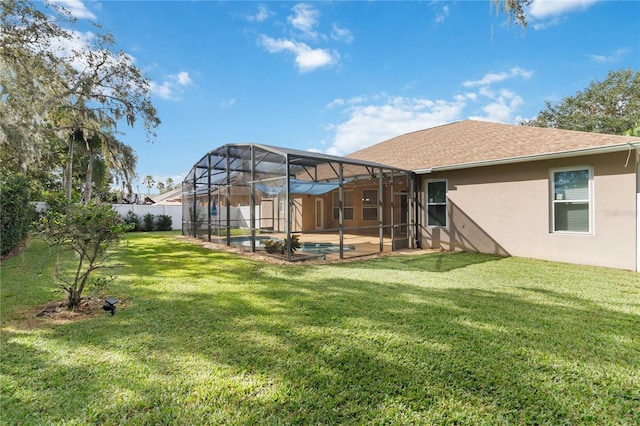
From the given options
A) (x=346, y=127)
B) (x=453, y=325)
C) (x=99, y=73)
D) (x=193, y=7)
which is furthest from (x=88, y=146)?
(x=346, y=127)

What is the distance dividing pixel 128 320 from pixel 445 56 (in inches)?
522

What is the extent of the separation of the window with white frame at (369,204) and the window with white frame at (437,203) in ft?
14.7

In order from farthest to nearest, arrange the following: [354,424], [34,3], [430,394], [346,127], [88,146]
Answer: [346,127], [88,146], [34,3], [430,394], [354,424]

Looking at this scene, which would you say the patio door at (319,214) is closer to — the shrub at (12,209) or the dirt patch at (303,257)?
the dirt patch at (303,257)

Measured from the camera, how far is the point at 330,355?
295cm

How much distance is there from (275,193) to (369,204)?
775cm

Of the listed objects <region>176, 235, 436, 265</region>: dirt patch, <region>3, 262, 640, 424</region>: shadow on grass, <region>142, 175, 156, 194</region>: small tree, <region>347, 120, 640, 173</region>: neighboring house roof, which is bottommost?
<region>3, 262, 640, 424</region>: shadow on grass

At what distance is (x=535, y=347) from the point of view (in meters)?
3.10

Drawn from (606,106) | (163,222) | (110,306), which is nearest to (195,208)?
(163,222)

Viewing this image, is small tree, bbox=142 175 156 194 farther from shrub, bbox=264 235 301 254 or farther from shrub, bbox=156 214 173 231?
shrub, bbox=264 235 301 254

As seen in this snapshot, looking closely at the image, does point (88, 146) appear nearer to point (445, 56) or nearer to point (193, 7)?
point (193, 7)

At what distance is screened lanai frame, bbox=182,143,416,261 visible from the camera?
874 cm

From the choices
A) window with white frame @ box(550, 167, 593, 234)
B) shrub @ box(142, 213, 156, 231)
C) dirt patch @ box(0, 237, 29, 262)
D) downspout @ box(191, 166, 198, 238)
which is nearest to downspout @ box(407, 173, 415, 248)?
window with white frame @ box(550, 167, 593, 234)

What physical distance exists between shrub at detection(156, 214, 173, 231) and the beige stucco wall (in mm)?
16686
